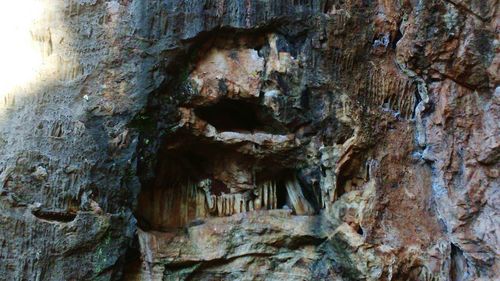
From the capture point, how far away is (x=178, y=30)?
11.1 feet

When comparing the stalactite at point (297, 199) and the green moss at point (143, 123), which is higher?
the green moss at point (143, 123)

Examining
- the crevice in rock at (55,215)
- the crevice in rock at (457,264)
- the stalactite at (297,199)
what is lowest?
the crevice in rock at (457,264)

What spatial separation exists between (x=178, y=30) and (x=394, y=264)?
1965 mm

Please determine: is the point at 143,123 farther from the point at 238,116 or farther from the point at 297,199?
the point at 297,199

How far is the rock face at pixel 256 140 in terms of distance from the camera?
10.4 feet

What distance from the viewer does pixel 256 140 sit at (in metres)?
3.60

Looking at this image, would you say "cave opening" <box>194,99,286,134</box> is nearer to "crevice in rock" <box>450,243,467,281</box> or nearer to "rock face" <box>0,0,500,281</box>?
"rock face" <box>0,0,500,281</box>

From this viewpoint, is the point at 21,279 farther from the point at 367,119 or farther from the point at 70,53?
the point at 367,119

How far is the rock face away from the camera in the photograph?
317 cm

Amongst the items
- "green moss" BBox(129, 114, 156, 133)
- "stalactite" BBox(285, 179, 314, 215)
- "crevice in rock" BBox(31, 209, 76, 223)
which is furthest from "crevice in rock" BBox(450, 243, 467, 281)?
"crevice in rock" BBox(31, 209, 76, 223)

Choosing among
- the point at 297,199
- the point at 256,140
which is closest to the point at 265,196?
the point at 297,199

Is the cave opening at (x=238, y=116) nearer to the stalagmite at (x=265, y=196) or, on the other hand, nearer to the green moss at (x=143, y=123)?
the green moss at (x=143, y=123)

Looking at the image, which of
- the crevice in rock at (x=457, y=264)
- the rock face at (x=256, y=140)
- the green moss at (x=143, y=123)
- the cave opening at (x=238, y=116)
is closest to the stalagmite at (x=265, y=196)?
the rock face at (x=256, y=140)

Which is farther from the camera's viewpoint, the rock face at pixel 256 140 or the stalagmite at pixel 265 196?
the stalagmite at pixel 265 196
